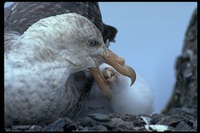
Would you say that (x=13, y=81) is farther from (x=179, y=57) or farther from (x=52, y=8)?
(x=179, y=57)

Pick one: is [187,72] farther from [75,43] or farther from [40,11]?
[75,43]

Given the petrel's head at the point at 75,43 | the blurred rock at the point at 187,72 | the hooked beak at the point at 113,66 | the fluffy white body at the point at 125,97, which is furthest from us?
the blurred rock at the point at 187,72

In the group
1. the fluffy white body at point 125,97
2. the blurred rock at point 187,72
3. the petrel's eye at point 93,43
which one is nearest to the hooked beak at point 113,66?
the petrel's eye at point 93,43

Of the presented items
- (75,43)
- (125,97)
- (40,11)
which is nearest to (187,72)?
(125,97)

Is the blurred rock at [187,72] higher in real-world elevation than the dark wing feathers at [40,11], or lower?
lower

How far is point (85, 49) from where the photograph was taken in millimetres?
4156

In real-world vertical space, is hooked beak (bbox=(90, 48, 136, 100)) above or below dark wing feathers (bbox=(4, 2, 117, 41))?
below

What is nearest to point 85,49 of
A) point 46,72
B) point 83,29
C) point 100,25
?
point 83,29

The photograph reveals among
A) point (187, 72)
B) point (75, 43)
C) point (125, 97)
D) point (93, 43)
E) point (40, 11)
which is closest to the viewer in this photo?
point (75, 43)

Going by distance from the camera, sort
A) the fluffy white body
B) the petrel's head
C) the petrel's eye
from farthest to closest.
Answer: the fluffy white body
the petrel's eye
the petrel's head

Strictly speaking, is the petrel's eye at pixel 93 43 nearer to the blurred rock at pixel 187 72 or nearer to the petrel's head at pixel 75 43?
the petrel's head at pixel 75 43

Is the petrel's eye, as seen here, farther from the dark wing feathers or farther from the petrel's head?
the dark wing feathers

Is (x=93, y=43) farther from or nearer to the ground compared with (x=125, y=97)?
farther from the ground

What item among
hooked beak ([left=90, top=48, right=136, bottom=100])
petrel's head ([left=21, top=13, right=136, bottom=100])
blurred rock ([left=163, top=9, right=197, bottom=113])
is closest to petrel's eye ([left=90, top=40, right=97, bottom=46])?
petrel's head ([left=21, top=13, right=136, bottom=100])
